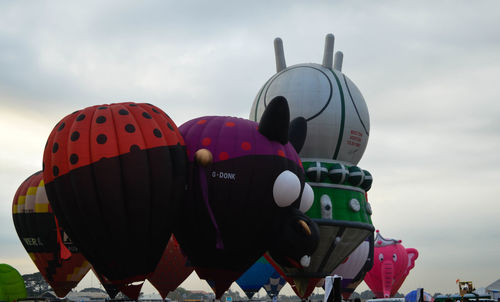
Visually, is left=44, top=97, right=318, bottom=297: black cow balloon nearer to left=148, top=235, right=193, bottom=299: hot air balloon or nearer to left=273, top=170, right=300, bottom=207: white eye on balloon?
left=273, top=170, right=300, bottom=207: white eye on balloon

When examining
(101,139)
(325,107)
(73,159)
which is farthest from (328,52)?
(73,159)

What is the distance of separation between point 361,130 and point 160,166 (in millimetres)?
12856

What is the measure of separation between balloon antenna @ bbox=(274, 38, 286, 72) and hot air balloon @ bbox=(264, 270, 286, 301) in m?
9.24

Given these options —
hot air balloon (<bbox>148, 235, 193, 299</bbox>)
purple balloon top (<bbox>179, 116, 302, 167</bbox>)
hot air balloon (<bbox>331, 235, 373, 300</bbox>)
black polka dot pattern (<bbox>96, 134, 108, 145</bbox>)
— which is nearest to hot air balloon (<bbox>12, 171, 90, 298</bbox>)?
hot air balloon (<bbox>148, 235, 193, 299</bbox>)

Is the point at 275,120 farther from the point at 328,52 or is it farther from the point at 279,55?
the point at 279,55

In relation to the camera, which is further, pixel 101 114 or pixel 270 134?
pixel 270 134

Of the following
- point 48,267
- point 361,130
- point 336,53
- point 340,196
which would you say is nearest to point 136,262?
point 48,267

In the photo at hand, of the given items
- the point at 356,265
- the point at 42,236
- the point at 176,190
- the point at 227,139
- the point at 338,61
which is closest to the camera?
the point at 176,190

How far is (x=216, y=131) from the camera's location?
16.2m

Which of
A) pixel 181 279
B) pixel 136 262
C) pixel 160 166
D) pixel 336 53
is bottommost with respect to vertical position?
pixel 181 279

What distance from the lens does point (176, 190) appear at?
49.2 ft

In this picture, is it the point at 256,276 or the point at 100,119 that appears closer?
the point at 100,119

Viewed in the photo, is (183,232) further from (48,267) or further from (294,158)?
(48,267)

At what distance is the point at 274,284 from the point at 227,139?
523 inches
